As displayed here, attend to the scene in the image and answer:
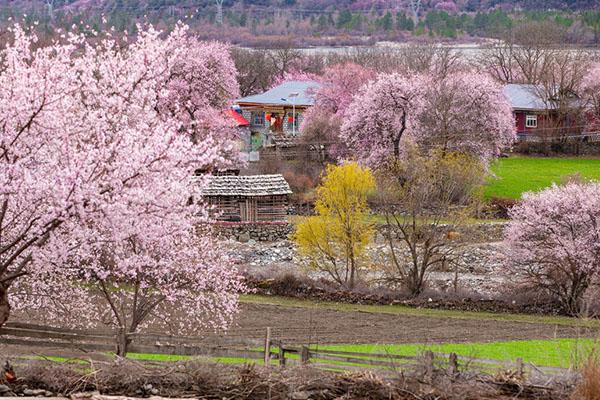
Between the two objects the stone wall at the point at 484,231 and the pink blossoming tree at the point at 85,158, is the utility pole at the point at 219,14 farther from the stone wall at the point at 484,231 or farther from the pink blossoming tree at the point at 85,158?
the pink blossoming tree at the point at 85,158

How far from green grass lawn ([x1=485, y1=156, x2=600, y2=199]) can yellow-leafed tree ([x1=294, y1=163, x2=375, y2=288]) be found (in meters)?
18.3

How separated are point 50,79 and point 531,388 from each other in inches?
321

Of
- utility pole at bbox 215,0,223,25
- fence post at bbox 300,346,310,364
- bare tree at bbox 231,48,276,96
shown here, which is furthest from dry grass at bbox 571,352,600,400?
utility pole at bbox 215,0,223,25

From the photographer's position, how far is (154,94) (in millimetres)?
16312

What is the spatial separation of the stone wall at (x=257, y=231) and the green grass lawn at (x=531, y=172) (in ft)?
41.5

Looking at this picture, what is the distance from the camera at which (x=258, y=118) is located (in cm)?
8025

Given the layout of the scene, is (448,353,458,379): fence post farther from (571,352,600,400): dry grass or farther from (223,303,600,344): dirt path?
(223,303,600,344): dirt path

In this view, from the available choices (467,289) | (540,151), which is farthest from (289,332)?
(540,151)

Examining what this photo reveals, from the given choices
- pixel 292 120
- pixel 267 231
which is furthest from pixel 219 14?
pixel 267 231

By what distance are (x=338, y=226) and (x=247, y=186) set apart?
11679 millimetres

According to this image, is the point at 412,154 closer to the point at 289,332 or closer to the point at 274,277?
the point at 274,277

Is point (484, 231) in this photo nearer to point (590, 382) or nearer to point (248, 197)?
point (248, 197)

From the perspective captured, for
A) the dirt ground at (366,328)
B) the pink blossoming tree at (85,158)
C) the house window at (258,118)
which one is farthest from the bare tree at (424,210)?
the house window at (258,118)

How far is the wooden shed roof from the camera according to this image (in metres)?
48.7
